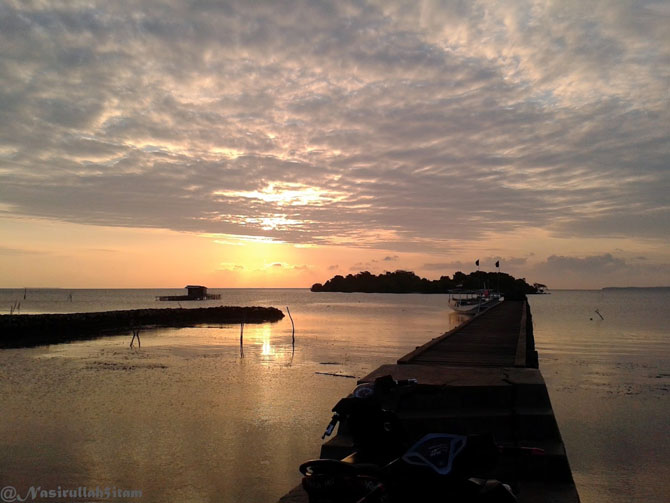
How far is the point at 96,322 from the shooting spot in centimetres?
4806

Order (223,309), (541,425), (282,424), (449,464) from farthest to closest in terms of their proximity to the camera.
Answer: (223,309) → (282,424) → (541,425) → (449,464)

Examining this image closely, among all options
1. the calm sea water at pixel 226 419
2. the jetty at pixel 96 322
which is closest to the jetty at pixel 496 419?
the calm sea water at pixel 226 419

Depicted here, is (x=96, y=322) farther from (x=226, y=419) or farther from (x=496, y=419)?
(x=496, y=419)

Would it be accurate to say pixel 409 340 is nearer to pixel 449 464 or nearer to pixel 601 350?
pixel 601 350

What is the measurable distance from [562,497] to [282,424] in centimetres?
749

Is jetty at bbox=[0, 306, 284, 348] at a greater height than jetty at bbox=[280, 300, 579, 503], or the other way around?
jetty at bbox=[280, 300, 579, 503]

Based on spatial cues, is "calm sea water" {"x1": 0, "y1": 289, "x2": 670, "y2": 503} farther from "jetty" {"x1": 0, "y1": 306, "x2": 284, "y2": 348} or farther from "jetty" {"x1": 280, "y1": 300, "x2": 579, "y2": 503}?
"jetty" {"x1": 0, "y1": 306, "x2": 284, "y2": 348}

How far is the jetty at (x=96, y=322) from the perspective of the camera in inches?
1489

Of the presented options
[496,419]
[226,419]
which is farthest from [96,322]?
[496,419]

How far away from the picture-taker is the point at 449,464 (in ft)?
10.4

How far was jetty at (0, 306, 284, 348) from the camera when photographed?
37812mm

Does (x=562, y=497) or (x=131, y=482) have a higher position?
(x=562, y=497)

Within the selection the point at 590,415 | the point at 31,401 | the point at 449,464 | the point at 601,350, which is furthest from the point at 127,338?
the point at 449,464

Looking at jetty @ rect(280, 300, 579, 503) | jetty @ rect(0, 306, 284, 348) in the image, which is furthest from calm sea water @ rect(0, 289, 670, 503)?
jetty @ rect(0, 306, 284, 348)
